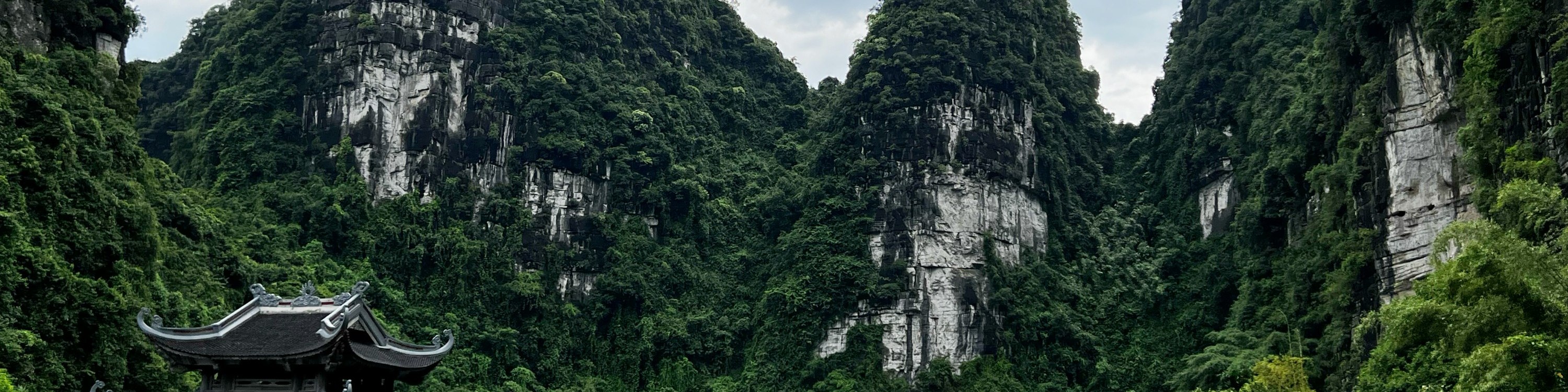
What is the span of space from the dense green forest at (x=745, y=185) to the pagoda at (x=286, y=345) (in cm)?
1448

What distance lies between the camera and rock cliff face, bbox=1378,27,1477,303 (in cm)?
2589

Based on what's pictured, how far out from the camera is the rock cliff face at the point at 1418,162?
84.9 feet

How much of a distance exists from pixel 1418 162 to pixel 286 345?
19.6 m

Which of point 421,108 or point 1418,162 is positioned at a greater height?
point 421,108

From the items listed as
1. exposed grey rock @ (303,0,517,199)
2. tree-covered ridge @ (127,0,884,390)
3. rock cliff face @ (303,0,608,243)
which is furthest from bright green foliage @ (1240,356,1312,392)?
exposed grey rock @ (303,0,517,199)

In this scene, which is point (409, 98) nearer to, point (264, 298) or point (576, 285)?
point (576, 285)

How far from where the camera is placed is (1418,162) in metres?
26.7

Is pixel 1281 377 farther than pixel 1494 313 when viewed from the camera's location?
Yes

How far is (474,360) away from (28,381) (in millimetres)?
19352

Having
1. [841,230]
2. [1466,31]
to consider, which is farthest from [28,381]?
[841,230]

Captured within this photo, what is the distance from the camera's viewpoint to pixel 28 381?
20.2 m

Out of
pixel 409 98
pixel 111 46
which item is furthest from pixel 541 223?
pixel 111 46

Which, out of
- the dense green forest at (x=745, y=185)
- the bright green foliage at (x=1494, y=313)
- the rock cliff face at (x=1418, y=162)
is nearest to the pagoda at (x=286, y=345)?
the bright green foliage at (x=1494, y=313)

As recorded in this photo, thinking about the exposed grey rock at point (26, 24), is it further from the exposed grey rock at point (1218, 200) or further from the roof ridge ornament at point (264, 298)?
the exposed grey rock at point (1218, 200)
